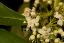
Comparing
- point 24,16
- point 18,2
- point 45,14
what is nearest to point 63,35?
point 45,14

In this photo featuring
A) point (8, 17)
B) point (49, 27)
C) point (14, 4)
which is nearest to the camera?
point (49, 27)

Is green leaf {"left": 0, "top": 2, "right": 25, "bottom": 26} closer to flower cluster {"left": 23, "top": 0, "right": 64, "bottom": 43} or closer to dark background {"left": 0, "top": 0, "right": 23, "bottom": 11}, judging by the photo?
flower cluster {"left": 23, "top": 0, "right": 64, "bottom": 43}

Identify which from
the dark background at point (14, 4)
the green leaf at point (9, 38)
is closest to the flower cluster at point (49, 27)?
the green leaf at point (9, 38)

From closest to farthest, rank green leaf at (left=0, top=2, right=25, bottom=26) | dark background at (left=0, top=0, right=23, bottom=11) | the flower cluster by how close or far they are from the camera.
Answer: the flower cluster, green leaf at (left=0, top=2, right=25, bottom=26), dark background at (left=0, top=0, right=23, bottom=11)

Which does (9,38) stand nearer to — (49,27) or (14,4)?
(49,27)

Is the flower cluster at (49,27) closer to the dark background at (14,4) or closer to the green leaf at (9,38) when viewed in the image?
the green leaf at (9,38)

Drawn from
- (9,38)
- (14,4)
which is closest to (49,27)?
(9,38)

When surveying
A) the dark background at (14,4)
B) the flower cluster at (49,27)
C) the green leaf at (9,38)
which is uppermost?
the dark background at (14,4)

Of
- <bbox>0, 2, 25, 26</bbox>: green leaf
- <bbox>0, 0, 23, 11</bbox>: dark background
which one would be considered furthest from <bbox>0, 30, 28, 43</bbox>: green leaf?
<bbox>0, 0, 23, 11</bbox>: dark background

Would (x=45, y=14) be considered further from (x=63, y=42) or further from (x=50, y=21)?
(x=63, y=42)
